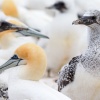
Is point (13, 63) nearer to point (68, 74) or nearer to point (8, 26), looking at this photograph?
point (68, 74)

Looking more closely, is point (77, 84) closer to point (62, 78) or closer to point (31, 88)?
point (62, 78)

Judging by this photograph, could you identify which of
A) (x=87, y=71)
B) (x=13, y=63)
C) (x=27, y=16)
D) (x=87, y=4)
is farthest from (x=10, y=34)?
(x=87, y=4)

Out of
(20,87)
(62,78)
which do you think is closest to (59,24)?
(62,78)

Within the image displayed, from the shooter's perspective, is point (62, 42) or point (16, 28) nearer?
point (16, 28)

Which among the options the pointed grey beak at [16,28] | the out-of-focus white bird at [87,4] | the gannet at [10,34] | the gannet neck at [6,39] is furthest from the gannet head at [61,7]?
the pointed grey beak at [16,28]

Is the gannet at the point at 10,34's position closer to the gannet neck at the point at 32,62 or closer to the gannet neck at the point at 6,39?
the gannet neck at the point at 6,39

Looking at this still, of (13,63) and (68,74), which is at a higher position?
(13,63)

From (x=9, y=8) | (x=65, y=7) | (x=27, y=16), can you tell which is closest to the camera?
(x=9, y=8)
